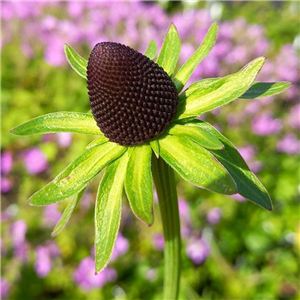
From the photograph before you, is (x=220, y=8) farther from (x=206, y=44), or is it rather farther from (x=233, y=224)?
(x=206, y=44)

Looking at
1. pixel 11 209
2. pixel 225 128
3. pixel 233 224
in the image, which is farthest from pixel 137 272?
pixel 225 128

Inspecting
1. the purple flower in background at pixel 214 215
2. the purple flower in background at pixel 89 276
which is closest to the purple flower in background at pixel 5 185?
the purple flower in background at pixel 89 276

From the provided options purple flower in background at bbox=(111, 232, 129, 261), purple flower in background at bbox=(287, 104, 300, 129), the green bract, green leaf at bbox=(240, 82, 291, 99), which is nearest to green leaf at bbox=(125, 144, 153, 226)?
the green bract

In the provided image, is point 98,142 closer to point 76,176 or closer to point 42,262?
point 76,176

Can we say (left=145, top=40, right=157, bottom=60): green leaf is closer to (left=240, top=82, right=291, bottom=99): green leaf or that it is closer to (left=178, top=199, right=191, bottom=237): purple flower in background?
(left=240, top=82, right=291, bottom=99): green leaf

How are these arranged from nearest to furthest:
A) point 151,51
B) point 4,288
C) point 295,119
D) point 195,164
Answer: point 195,164 < point 151,51 < point 4,288 < point 295,119

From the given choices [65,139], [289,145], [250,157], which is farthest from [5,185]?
[289,145]

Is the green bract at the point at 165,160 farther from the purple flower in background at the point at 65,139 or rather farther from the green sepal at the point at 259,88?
the purple flower in background at the point at 65,139
